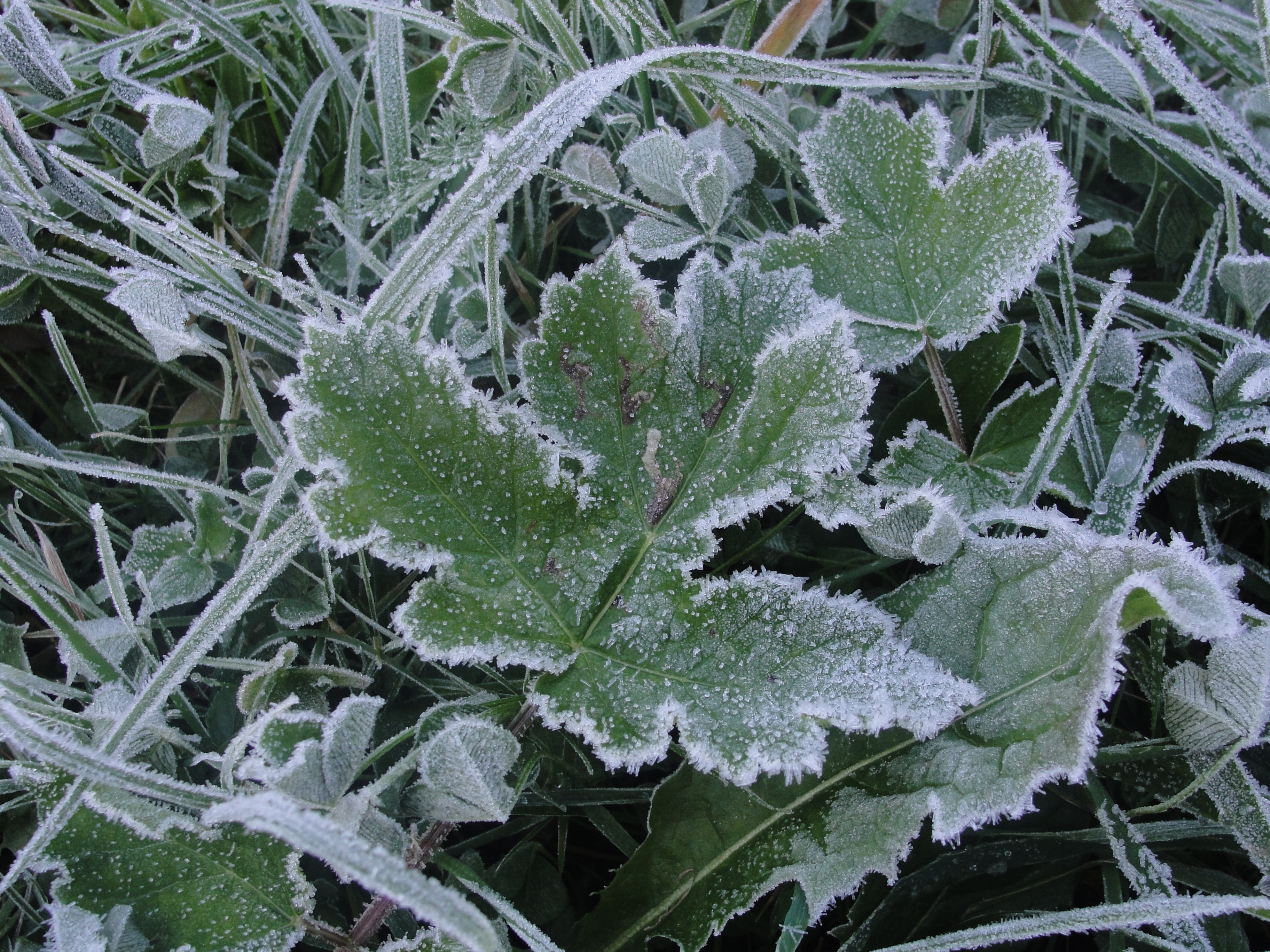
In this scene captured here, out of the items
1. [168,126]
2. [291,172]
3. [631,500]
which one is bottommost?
[631,500]

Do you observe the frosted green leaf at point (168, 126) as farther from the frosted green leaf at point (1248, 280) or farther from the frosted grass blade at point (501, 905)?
the frosted green leaf at point (1248, 280)

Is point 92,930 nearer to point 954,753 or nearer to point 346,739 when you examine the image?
point 346,739

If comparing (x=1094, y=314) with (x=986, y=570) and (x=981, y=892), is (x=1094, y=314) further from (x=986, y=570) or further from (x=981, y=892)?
(x=981, y=892)

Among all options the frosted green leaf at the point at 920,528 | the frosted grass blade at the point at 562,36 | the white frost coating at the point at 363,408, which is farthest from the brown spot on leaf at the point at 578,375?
the frosted grass blade at the point at 562,36

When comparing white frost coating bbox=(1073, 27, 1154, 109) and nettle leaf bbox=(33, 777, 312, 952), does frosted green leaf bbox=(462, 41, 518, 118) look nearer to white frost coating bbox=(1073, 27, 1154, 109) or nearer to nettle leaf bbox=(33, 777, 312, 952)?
white frost coating bbox=(1073, 27, 1154, 109)

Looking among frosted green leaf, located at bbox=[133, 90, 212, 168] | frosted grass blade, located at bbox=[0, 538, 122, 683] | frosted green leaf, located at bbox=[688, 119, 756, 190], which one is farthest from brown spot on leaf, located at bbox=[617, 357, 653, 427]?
frosted green leaf, located at bbox=[133, 90, 212, 168]

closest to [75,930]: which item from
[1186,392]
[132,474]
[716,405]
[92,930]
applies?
[92,930]
